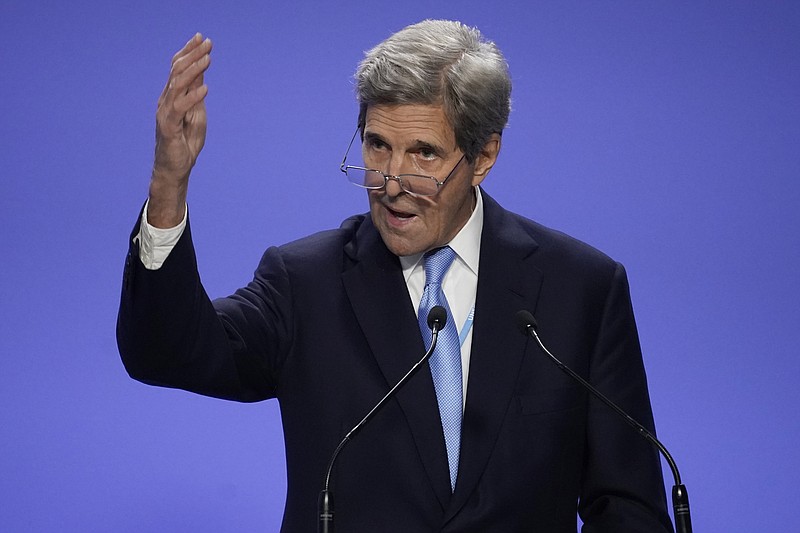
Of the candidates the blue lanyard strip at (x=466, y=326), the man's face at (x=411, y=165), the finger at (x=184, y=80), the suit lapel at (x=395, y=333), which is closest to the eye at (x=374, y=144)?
the man's face at (x=411, y=165)

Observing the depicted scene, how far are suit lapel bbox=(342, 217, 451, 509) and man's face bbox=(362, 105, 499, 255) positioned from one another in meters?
0.08

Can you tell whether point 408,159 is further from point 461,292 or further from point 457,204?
point 461,292

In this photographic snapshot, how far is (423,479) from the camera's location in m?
1.84

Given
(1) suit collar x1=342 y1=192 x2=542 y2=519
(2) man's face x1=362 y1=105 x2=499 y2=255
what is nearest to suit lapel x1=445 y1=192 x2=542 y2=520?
(1) suit collar x1=342 y1=192 x2=542 y2=519

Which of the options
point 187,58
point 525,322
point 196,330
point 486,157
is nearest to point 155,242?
point 196,330

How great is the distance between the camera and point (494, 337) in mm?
1930

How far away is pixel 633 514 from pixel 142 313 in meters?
0.81

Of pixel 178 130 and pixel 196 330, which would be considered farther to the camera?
pixel 196 330

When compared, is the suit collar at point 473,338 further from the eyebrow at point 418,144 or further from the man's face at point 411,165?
the eyebrow at point 418,144

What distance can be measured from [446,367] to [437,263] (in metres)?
0.18

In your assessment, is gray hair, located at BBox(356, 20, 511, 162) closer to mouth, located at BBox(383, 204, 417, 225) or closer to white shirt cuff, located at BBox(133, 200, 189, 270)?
mouth, located at BBox(383, 204, 417, 225)

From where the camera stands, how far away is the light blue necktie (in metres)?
1.87

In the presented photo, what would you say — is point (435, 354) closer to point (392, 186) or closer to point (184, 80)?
point (392, 186)

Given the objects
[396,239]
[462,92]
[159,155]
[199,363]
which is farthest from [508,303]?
[159,155]
